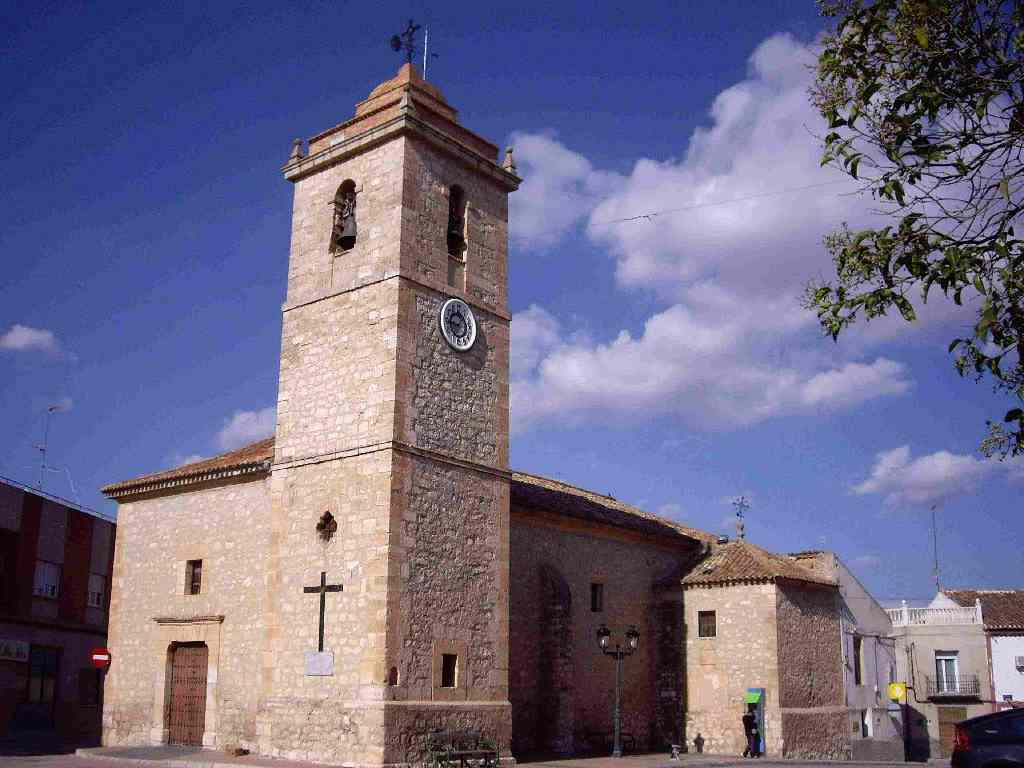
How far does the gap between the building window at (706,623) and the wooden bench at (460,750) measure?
31.3ft

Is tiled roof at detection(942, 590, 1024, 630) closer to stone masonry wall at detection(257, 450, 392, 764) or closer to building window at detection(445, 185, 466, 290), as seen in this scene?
building window at detection(445, 185, 466, 290)

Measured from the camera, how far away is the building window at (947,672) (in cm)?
3903

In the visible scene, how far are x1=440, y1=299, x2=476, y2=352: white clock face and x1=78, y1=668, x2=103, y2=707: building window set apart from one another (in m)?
20.6

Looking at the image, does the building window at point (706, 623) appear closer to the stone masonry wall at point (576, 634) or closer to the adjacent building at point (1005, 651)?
the stone masonry wall at point (576, 634)

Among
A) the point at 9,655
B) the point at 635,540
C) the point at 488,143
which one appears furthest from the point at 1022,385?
the point at 9,655

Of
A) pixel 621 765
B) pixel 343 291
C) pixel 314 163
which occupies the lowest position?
pixel 621 765

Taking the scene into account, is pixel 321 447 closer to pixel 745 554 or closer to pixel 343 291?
pixel 343 291

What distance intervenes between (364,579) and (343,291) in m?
5.77

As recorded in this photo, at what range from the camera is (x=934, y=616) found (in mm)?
40250

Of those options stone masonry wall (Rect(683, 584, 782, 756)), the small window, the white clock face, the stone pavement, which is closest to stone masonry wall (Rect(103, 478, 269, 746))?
the stone pavement

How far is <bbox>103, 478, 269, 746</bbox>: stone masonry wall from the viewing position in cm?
2023

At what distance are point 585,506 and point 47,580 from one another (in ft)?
58.0

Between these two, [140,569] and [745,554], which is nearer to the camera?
[140,569]

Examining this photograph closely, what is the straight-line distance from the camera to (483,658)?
1952 cm
